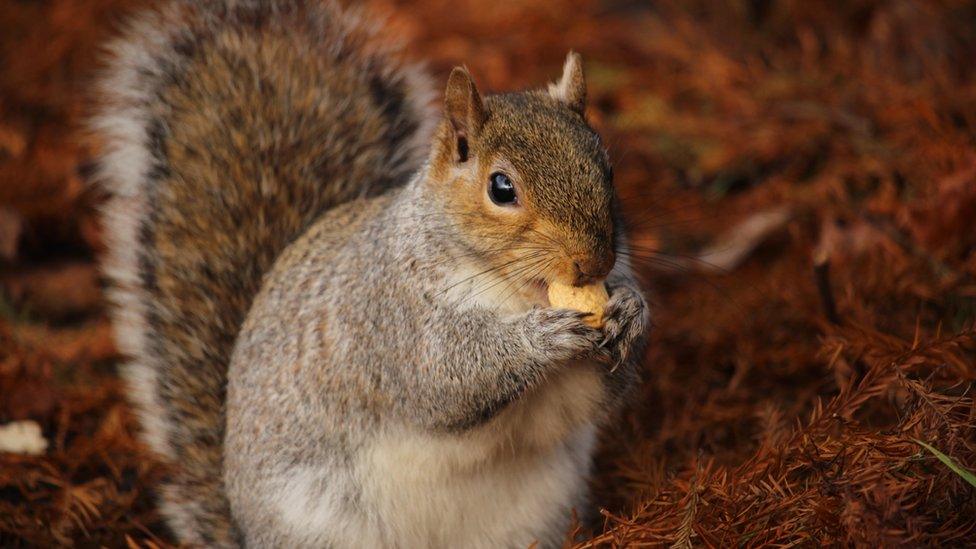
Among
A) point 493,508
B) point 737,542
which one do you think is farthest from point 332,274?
point 737,542

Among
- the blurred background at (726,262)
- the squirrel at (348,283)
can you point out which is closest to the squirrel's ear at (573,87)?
the squirrel at (348,283)

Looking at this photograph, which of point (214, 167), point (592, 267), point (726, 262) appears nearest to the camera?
point (592, 267)

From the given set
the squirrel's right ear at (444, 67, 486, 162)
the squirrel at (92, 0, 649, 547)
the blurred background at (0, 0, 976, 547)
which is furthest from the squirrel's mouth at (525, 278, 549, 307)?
the blurred background at (0, 0, 976, 547)

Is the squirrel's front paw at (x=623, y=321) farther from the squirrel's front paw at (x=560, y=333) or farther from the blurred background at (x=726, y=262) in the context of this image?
the blurred background at (x=726, y=262)

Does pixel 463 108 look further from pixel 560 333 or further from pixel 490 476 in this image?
pixel 490 476

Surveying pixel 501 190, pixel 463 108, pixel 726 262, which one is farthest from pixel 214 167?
pixel 726 262
